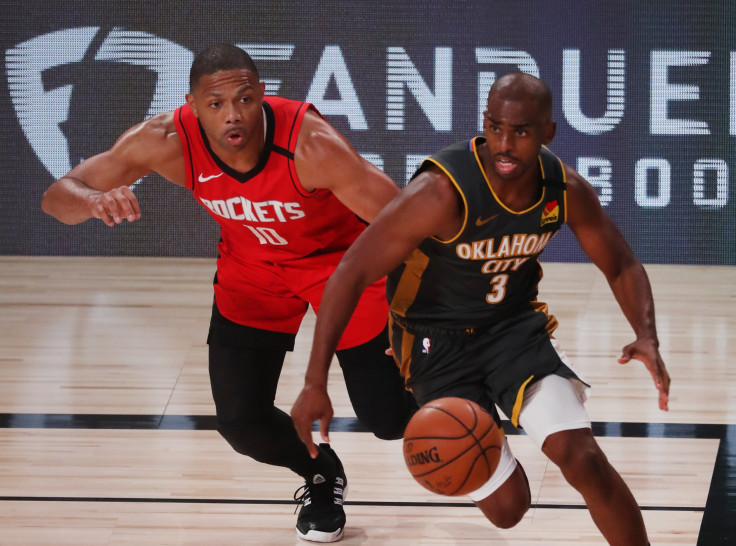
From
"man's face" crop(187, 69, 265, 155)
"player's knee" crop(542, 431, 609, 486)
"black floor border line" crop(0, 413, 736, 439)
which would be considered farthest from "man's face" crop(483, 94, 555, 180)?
"black floor border line" crop(0, 413, 736, 439)

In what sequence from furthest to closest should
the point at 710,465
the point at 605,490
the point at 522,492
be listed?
the point at 710,465 → the point at 522,492 → the point at 605,490

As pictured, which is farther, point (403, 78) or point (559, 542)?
point (403, 78)

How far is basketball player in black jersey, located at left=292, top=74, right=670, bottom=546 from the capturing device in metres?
2.68

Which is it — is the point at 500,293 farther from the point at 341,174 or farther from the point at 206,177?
the point at 206,177

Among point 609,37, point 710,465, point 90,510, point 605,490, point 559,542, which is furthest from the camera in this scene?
point 609,37

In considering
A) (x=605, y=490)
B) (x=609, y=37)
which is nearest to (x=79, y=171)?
(x=605, y=490)

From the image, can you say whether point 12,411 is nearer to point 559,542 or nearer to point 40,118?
point 559,542

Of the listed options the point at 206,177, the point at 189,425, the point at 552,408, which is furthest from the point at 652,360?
the point at 189,425

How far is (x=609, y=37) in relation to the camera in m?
7.86

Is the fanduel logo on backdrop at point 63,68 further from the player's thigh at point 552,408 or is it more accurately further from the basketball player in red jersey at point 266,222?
the player's thigh at point 552,408

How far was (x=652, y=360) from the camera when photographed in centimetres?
276

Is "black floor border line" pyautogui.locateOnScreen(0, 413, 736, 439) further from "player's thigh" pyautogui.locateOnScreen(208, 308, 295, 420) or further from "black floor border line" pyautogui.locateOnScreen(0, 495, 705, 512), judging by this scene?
"player's thigh" pyautogui.locateOnScreen(208, 308, 295, 420)

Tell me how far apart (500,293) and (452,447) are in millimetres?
510

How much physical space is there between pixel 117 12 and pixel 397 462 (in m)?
5.21
